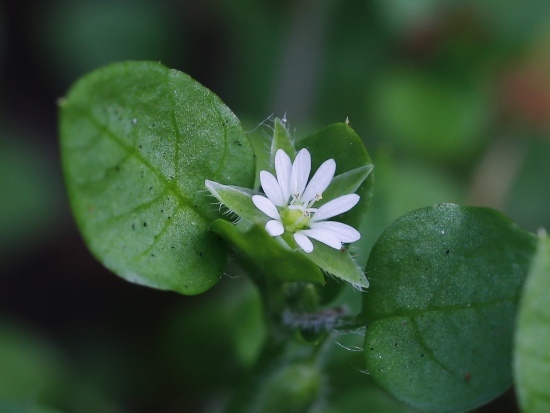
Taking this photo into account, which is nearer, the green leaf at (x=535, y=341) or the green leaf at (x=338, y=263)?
the green leaf at (x=535, y=341)

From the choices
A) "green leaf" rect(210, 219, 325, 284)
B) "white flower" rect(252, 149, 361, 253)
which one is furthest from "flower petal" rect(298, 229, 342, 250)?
"green leaf" rect(210, 219, 325, 284)

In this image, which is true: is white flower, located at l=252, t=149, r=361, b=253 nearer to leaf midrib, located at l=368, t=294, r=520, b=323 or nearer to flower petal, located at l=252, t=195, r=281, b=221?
flower petal, located at l=252, t=195, r=281, b=221

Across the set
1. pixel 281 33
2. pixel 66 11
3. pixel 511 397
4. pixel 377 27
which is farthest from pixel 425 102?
pixel 66 11

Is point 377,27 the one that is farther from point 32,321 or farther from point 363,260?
point 32,321

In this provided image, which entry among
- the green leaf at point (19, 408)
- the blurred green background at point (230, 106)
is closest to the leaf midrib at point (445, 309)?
the green leaf at point (19, 408)

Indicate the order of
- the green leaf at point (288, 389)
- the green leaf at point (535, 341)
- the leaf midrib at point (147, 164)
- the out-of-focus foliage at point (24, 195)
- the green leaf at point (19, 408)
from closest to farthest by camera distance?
the green leaf at point (535, 341), the leaf midrib at point (147, 164), the green leaf at point (19, 408), the green leaf at point (288, 389), the out-of-focus foliage at point (24, 195)

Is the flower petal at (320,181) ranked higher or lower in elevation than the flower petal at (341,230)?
higher

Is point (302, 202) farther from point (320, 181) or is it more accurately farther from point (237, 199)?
point (237, 199)

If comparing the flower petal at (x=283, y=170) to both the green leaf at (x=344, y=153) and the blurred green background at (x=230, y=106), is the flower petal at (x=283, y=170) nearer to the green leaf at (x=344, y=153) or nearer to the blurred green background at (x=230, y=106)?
the green leaf at (x=344, y=153)
